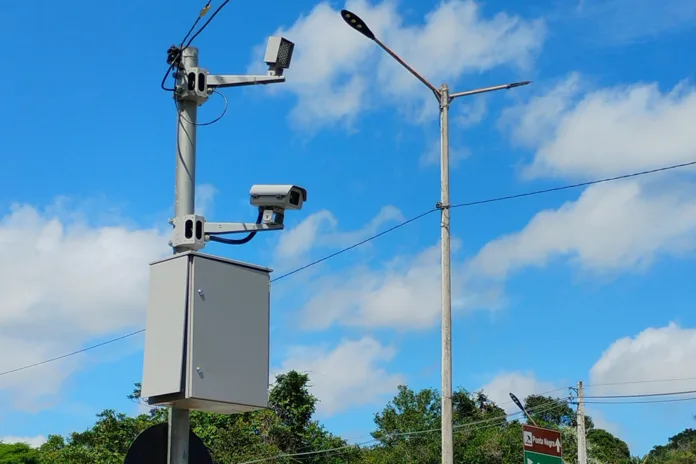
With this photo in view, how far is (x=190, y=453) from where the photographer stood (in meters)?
6.16

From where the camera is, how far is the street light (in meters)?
11.7

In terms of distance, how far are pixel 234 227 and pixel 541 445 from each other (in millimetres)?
8533

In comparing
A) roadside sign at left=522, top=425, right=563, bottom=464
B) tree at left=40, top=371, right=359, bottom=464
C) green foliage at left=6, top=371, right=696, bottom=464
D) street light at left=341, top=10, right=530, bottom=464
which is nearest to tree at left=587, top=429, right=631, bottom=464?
green foliage at left=6, top=371, right=696, bottom=464

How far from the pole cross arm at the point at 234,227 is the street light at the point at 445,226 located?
5599 millimetres

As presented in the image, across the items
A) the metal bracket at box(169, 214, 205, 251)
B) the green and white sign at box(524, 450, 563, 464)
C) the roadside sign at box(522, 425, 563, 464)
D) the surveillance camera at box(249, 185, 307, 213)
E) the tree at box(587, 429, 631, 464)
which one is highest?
the tree at box(587, 429, 631, 464)

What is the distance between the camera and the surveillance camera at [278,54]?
7.12m

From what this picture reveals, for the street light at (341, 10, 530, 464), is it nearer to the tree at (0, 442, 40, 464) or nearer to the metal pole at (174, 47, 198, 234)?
the metal pole at (174, 47, 198, 234)

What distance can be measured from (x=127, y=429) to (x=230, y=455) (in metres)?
5.04

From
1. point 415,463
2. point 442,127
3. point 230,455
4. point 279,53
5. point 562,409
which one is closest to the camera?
point 279,53

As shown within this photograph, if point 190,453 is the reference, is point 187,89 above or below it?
above

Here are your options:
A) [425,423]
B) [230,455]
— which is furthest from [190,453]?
[425,423]

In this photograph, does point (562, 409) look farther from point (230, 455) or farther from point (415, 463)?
point (230, 455)

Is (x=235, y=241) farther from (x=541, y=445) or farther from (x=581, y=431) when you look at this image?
(x=581, y=431)

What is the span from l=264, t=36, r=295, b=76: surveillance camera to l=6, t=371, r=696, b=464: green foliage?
16824mm
